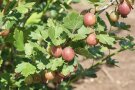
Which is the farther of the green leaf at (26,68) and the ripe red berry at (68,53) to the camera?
the green leaf at (26,68)

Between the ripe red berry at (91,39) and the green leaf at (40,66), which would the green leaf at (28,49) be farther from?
the ripe red berry at (91,39)

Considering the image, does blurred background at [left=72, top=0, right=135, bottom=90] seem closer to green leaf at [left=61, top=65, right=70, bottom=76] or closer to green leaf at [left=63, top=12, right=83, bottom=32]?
green leaf at [left=61, top=65, right=70, bottom=76]

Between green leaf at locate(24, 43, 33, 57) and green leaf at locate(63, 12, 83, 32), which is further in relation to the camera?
green leaf at locate(24, 43, 33, 57)

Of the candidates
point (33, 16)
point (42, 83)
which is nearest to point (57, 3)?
point (33, 16)

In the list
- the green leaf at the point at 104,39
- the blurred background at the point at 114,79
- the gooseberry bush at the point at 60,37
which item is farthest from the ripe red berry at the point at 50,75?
the blurred background at the point at 114,79

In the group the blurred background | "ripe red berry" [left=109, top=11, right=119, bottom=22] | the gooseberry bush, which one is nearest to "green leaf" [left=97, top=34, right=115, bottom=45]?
the gooseberry bush
